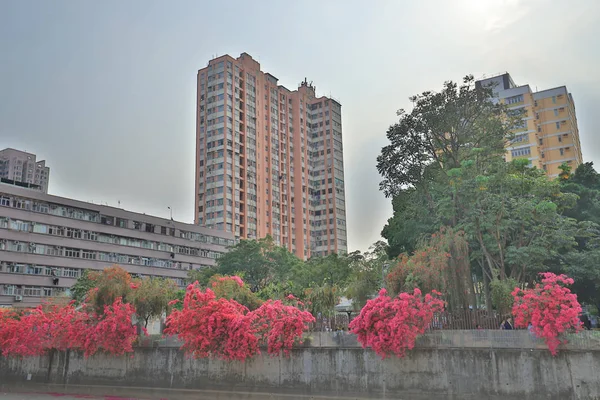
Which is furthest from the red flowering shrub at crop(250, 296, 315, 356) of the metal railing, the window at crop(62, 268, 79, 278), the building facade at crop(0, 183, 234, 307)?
the window at crop(62, 268, 79, 278)

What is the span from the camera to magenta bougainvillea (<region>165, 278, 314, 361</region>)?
2186 centimetres

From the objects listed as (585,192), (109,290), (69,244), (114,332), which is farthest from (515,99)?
(114,332)

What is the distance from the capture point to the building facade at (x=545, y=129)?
75.1 m

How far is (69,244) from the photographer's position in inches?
2254

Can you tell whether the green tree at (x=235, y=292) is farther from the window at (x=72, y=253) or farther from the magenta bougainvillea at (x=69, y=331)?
the window at (x=72, y=253)

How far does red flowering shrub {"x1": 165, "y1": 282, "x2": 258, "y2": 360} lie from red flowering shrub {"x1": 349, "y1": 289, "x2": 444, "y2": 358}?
5330 millimetres

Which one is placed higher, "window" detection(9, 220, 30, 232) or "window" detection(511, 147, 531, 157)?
"window" detection(511, 147, 531, 157)

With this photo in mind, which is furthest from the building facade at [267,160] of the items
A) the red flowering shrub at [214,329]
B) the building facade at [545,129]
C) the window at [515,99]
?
the red flowering shrub at [214,329]

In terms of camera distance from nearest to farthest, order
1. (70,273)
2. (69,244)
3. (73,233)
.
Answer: (70,273) → (69,244) → (73,233)

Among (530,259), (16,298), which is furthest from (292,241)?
(530,259)

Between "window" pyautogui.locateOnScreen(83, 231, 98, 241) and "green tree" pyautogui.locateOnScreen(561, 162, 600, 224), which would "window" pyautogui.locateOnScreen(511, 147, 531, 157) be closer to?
"green tree" pyautogui.locateOnScreen(561, 162, 600, 224)

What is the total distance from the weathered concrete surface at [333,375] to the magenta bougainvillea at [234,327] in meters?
0.96

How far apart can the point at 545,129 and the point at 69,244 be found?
69.4 m

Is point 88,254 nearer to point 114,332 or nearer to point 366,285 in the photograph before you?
point 114,332
